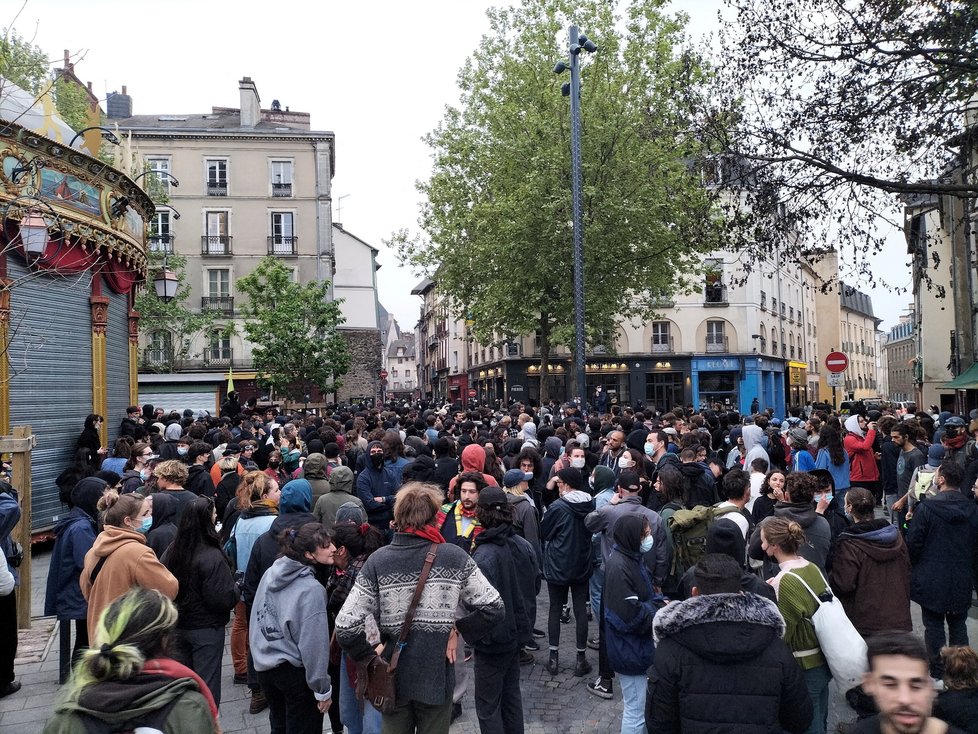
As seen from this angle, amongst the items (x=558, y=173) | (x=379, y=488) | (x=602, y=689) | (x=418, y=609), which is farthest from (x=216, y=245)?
(x=418, y=609)

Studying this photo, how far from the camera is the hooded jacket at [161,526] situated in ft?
16.8

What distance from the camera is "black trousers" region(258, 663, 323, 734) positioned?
4.14 m

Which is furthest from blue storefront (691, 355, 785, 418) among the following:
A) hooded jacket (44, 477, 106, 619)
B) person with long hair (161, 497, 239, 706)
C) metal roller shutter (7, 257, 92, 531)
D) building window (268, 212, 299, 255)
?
person with long hair (161, 497, 239, 706)

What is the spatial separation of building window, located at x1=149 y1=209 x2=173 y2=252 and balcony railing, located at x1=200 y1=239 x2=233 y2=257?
1674 millimetres

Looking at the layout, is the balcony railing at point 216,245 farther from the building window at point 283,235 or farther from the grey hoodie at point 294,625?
the grey hoodie at point 294,625

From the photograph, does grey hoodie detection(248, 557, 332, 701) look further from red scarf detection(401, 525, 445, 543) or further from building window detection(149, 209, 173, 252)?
building window detection(149, 209, 173, 252)

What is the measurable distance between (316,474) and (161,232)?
32.8 m

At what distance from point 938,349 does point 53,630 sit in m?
27.5

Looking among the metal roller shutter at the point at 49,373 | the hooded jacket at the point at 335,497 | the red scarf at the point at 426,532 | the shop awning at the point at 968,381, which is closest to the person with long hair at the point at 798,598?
the red scarf at the point at 426,532

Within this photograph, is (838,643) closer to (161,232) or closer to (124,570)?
(124,570)

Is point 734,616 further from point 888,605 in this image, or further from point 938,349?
point 938,349

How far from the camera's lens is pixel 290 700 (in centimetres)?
419

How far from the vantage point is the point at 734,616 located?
2887mm

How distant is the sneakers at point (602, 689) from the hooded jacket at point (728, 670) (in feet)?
9.87
